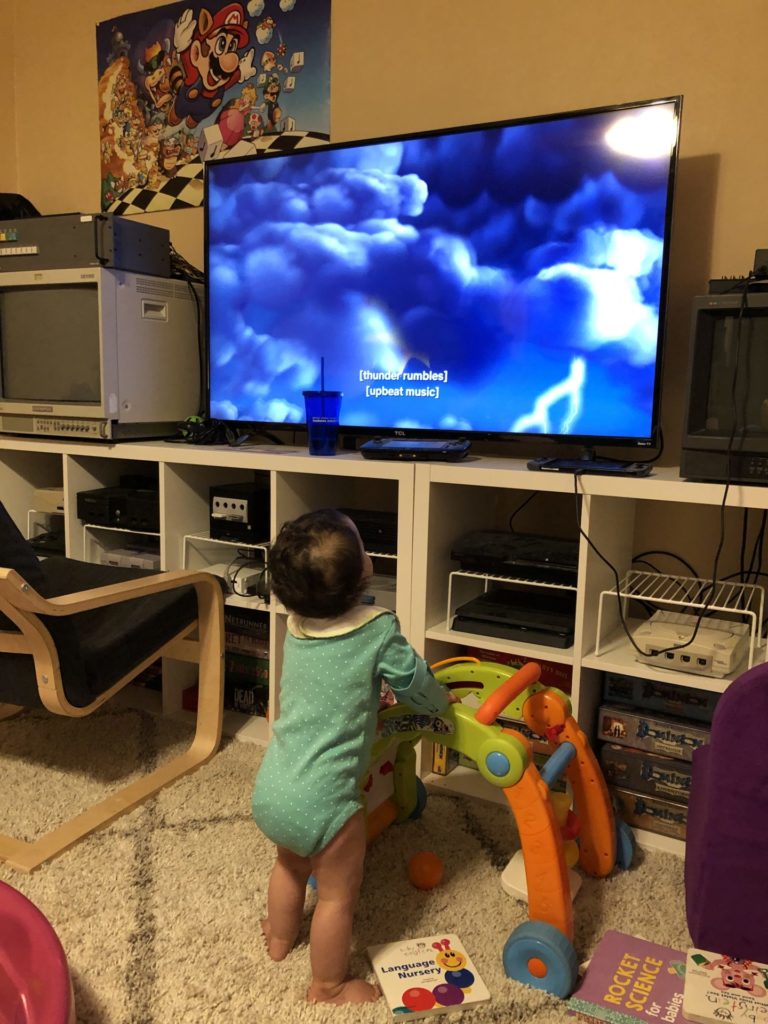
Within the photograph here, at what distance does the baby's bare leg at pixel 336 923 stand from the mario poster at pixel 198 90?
204cm

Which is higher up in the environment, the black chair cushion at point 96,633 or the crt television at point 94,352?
the crt television at point 94,352

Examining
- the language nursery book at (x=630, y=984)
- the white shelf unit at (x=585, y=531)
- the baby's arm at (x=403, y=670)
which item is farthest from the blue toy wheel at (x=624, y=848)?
the baby's arm at (x=403, y=670)

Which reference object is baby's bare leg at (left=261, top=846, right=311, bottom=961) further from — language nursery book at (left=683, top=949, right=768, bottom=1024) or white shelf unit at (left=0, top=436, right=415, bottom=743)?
white shelf unit at (left=0, top=436, right=415, bottom=743)

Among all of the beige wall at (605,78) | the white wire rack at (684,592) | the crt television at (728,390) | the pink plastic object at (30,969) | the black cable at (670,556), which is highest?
the beige wall at (605,78)

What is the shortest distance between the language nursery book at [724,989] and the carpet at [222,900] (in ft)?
0.53

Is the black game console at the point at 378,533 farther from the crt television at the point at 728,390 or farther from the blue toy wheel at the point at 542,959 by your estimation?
the blue toy wheel at the point at 542,959

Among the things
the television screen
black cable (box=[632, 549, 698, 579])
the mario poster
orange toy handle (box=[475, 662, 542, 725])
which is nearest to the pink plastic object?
orange toy handle (box=[475, 662, 542, 725])

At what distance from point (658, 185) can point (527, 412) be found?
1.84 feet

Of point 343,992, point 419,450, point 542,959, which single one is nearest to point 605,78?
point 419,450

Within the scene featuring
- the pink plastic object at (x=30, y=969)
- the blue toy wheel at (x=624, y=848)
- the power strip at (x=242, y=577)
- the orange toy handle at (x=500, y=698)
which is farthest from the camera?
the power strip at (x=242, y=577)

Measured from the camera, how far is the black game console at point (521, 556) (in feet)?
5.77

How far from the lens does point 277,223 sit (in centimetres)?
218

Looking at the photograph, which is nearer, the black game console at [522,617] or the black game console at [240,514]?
the black game console at [522,617]

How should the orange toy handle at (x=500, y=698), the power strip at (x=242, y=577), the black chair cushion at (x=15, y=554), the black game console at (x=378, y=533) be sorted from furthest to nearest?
the power strip at (x=242, y=577), the black game console at (x=378, y=533), the black chair cushion at (x=15, y=554), the orange toy handle at (x=500, y=698)
